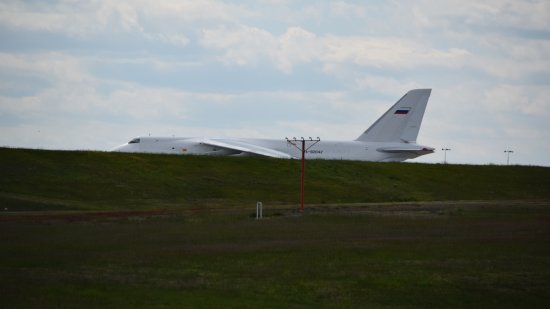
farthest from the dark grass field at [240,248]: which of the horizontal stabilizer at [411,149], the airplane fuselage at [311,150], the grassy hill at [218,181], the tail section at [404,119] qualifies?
the tail section at [404,119]

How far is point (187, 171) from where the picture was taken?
56.5m

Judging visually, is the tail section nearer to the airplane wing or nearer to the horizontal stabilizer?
the horizontal stabilizer

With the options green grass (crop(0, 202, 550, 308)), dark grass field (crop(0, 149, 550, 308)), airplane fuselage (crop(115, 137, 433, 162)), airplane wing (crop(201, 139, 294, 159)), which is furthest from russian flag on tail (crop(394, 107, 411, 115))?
green grass (crop(0, 202, 550, 308))

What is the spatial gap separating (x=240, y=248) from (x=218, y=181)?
29802 millimetres

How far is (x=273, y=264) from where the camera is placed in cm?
2184

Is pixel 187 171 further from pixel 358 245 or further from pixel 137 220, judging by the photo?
pixel 358 245

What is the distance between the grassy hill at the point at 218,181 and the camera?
153 feet

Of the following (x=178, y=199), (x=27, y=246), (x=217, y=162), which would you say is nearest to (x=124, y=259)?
(x=27, y=246)

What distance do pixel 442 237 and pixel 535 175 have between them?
42.6 meters

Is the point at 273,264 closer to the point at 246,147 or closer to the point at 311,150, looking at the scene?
the point at 246,147

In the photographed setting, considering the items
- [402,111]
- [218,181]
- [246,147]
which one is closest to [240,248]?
[218,181]

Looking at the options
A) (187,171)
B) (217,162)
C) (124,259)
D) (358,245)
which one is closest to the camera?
(124,259)

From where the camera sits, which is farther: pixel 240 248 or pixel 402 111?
pixel 402 111

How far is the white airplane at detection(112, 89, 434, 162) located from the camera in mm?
69375
